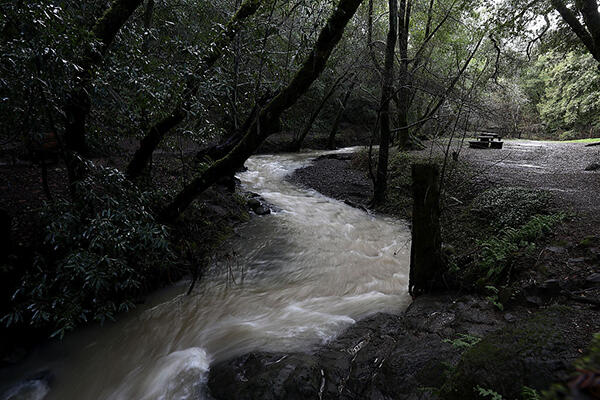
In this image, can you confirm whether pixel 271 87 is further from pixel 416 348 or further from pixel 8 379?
pixel 8 379

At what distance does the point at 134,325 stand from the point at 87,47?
419 cm

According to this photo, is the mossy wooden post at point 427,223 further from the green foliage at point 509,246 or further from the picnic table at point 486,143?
the picnic table at point 486,143

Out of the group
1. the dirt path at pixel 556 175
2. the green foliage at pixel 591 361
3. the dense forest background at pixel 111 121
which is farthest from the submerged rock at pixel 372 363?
the dirt path at pixel 556 175

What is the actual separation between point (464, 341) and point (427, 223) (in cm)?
173

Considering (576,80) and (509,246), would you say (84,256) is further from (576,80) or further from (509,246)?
(576,80)

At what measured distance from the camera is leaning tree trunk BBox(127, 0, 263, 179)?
5.27 m

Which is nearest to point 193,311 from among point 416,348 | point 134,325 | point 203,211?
point 134,325

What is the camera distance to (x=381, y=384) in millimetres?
3018

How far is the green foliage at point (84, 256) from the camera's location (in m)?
3.85

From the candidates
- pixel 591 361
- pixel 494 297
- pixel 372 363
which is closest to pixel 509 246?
pixel 494 297

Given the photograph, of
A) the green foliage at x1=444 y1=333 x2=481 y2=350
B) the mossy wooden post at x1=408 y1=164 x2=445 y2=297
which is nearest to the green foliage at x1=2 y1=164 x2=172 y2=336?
the mossy wooden post at x1=408 y1=164 x2=445 y2=297

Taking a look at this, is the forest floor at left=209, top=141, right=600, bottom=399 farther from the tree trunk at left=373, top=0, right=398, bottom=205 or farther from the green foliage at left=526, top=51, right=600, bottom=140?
the green foliage at left=526, top=51, right=600, bottom=140

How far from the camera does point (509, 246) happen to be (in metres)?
4.59

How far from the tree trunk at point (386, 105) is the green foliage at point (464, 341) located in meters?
6.00
